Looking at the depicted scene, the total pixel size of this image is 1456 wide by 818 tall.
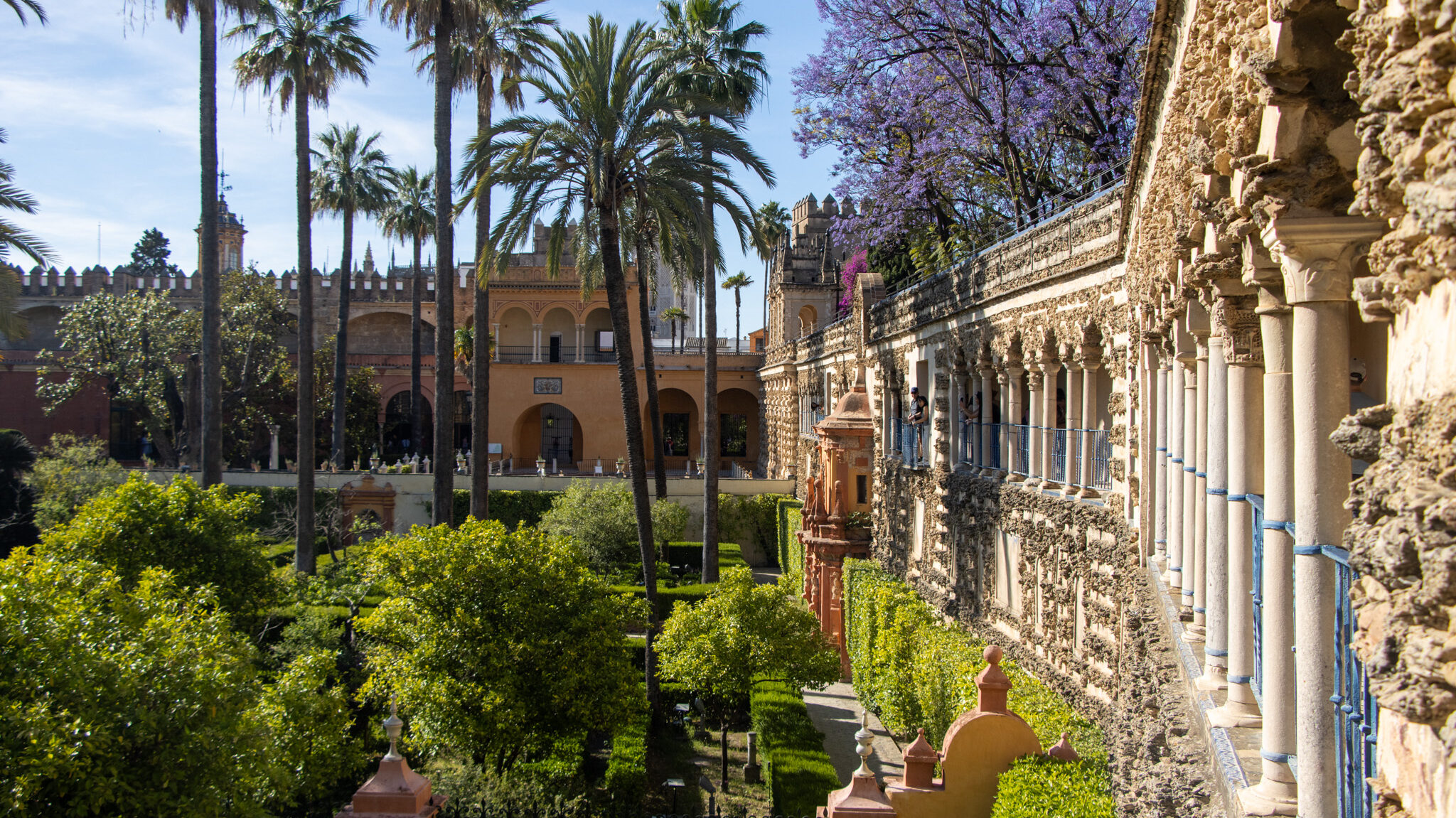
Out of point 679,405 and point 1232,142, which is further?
point 679,405

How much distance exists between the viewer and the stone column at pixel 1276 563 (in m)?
3.90

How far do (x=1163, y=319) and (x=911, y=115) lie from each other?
15538 mm

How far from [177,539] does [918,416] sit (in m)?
13.0

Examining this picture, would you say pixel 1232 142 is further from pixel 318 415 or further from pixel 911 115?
pixel 318 415

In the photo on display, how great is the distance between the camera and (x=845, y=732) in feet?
60.0

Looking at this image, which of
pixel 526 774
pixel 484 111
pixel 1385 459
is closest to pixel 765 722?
pixel 526 774

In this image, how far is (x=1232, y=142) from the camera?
3883mm

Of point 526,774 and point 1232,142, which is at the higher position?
point 1232,142

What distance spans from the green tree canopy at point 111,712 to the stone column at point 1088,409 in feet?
29.9

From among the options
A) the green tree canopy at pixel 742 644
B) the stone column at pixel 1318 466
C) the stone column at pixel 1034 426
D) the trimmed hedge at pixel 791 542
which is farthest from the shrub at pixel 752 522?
the stone column at pixel 1318 466

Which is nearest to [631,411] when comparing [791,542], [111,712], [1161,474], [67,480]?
[1161,474]

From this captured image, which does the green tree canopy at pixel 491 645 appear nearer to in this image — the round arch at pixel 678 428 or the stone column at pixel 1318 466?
the stone column at pixel 1318 466

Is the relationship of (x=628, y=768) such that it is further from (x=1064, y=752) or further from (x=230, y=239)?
(x=230, y=239)

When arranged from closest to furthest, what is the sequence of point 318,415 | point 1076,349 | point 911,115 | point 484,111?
point 1076,349, point 911,115, point 484,111, point 318,415
